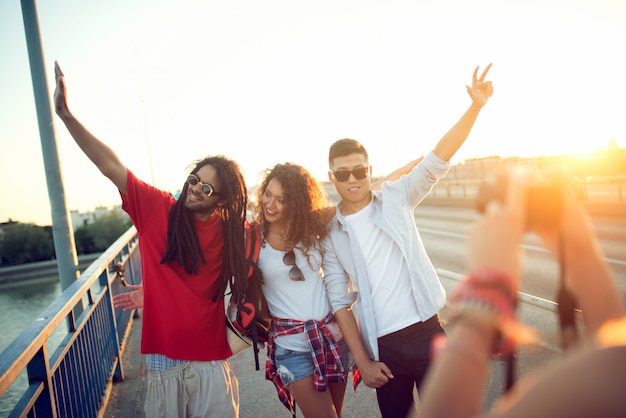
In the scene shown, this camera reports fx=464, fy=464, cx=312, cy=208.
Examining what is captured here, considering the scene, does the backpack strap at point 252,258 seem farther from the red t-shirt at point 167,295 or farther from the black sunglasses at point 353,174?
the black sunglasses at point 353,174

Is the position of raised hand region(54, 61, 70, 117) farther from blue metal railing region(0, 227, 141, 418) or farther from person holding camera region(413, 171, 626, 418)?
person holding camera region(413, 171, 626, 418)

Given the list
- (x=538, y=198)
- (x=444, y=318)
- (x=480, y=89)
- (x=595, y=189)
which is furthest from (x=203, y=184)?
(x=595, y=189)

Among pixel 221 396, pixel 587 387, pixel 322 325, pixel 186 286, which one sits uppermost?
pixel 587 387

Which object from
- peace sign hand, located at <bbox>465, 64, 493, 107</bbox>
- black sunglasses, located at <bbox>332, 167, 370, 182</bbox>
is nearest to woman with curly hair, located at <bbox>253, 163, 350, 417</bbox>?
black sunglasses, located at <bbox>332, 167, 370, 182</bbox>

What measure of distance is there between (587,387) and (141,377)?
15.7ft

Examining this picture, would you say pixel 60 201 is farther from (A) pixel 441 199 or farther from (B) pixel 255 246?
(A) pixel 441 199

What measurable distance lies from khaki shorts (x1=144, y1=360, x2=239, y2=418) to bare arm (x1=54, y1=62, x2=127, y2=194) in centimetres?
108

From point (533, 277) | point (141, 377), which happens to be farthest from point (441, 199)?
point (141, 377)

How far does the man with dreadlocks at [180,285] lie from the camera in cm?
258

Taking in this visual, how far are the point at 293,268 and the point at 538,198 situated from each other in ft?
6.81

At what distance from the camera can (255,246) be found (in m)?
2.79

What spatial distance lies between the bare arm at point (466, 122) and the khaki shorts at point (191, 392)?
1.79 m

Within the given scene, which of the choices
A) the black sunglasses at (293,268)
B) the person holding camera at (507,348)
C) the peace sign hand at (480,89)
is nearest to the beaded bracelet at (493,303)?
the person holding camera at (507,348)

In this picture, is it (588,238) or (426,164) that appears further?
(426,164)
